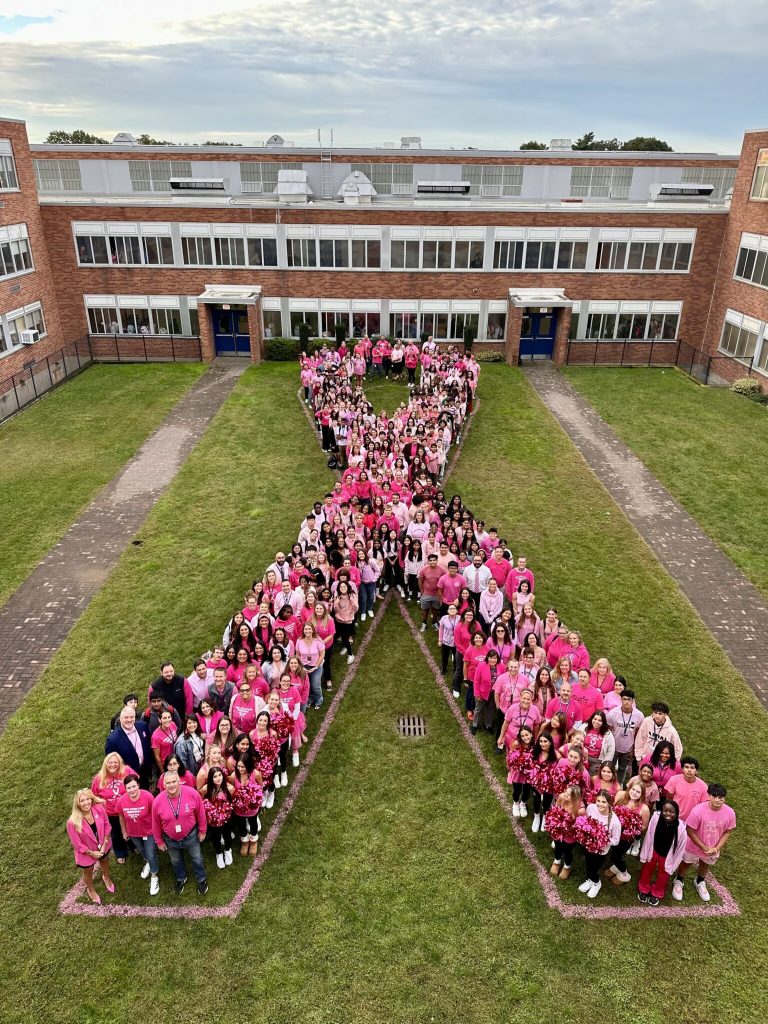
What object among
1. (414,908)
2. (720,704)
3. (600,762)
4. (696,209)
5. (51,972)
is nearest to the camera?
(51,972)

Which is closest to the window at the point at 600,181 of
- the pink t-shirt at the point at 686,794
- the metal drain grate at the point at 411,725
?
the metal drain grate at the point at 411,725

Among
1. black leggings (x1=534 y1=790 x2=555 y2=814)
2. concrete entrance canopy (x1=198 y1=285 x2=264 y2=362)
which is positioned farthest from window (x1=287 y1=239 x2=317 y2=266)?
black leggings (x1=534 y1=790 x2=555 y2=814)

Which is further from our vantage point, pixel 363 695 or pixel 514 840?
pixel 363 695

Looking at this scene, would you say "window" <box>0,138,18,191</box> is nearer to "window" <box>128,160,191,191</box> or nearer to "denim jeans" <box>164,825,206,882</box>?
"window" <box>128,160,191,191</box>

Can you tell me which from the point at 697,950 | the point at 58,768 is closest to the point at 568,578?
the point at 697,950

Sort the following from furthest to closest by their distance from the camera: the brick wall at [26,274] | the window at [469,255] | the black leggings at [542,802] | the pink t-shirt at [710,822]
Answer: the window at [469,255]
the brick wall at [26,274]
the black leggings at [542,802]
the pink t-shirt at [710,822]

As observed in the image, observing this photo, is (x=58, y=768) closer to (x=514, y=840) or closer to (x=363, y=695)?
(x=363, y=695)

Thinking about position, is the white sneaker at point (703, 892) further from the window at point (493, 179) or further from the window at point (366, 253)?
the window at point (493, 179)
